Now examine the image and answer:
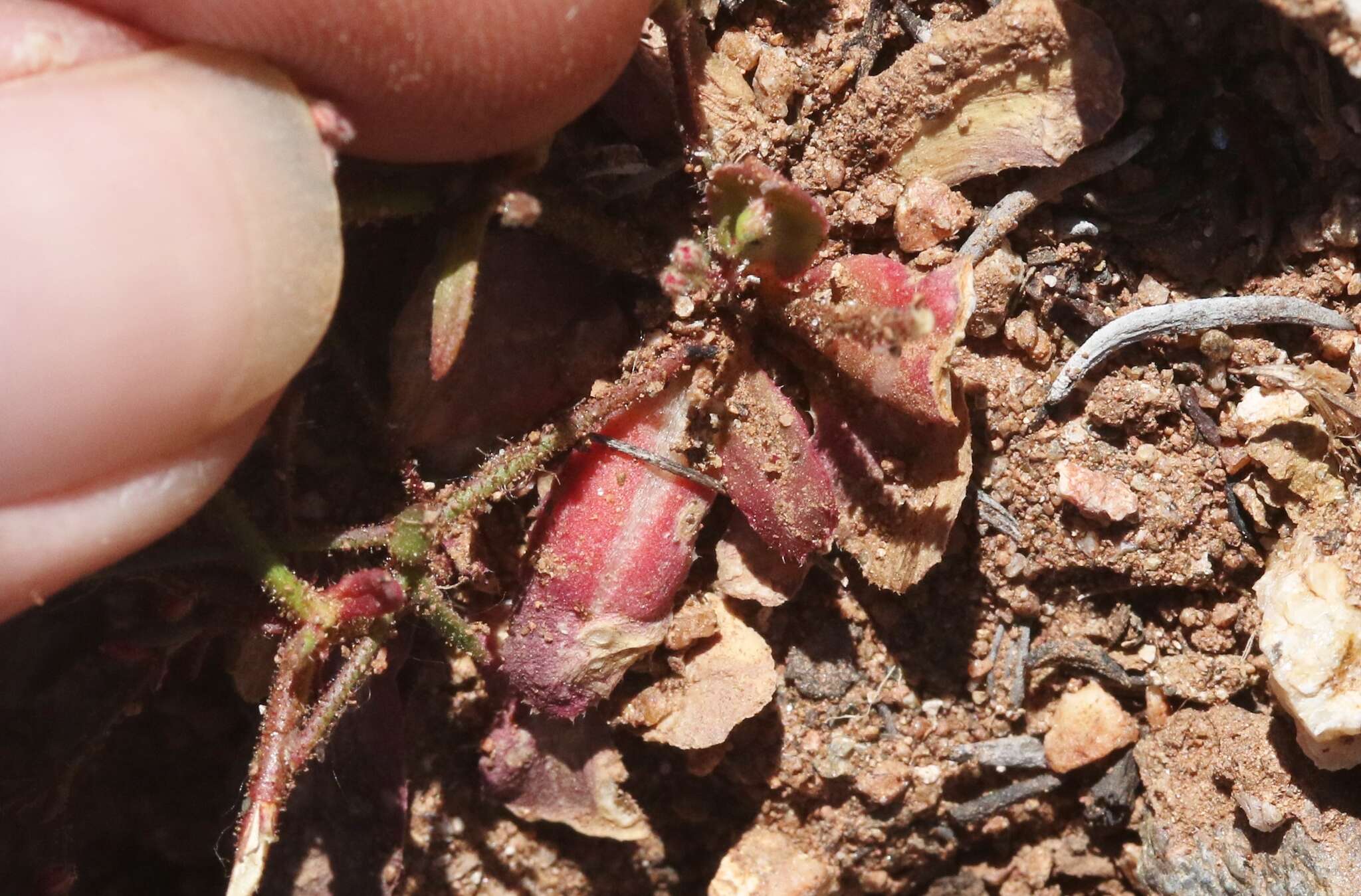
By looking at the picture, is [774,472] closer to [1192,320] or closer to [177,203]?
[1192,320]

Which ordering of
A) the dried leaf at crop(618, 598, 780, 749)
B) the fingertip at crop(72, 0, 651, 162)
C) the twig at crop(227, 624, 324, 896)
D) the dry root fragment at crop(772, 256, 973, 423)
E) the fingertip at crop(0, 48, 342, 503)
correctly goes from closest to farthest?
the fingertip at crop(0, 48, 342, 503) → the fingertip at crop(72, 0, 651, 162) → the twig at crop(227, 624, 324, 896) → the dry root fragment at crop(772, 256, 973, 423) → the dried leaf at crop(618, 598, 780, 749)

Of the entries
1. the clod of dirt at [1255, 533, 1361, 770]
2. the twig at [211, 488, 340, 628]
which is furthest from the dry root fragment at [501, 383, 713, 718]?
the clod of dirt at [1255, 533, 1361, 770]

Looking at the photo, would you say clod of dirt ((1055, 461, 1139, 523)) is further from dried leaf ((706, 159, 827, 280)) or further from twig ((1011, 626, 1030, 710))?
dried leaf ((706, 159, 827, 280))

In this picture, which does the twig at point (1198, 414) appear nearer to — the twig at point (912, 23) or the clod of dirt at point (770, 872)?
the twig at point (912, 23)

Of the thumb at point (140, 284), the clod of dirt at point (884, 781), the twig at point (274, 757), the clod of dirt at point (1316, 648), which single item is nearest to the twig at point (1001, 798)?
the clod of dirt at point (884, 781)

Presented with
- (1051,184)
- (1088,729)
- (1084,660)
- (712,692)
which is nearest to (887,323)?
(1051,184)

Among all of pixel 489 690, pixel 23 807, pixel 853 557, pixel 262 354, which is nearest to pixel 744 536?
pixel 853 557

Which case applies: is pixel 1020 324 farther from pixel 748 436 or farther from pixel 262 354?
pixel 262 354
